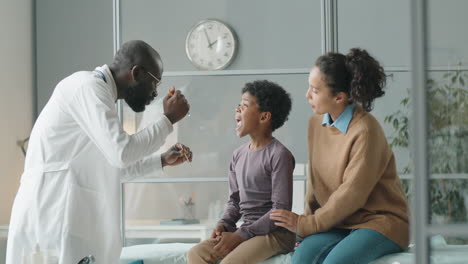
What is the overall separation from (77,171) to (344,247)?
3.13ft

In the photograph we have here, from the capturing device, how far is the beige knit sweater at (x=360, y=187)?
2478 mm

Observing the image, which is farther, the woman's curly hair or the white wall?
the white wall

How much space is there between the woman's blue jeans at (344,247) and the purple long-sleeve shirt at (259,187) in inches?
8.5

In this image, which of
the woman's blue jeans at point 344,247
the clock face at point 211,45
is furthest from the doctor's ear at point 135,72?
the clock face at point 211,45

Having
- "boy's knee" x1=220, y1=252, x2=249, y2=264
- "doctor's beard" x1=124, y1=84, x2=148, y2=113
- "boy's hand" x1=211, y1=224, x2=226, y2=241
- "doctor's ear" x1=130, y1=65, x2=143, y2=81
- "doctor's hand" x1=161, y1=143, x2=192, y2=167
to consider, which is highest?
"doctor's ear" x1=130, y1=65, x2=143, y2=81

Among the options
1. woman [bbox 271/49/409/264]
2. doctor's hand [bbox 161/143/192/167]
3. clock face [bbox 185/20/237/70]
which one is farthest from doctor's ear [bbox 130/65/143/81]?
clock face [bbox 185/20/237/70]

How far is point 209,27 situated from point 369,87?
2304 millimetres

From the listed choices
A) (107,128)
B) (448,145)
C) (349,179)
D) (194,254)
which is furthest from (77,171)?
(448,145)

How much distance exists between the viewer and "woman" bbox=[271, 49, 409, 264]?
2469 mm

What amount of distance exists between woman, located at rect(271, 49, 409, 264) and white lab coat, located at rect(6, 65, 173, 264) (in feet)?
1.88

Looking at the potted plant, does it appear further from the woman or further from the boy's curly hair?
the boy's curly hair

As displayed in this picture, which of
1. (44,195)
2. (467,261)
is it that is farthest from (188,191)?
(467,261)

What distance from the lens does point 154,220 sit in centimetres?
436

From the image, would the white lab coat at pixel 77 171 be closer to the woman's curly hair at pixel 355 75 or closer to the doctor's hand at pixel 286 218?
the doctor's hand at pixel 286 218
